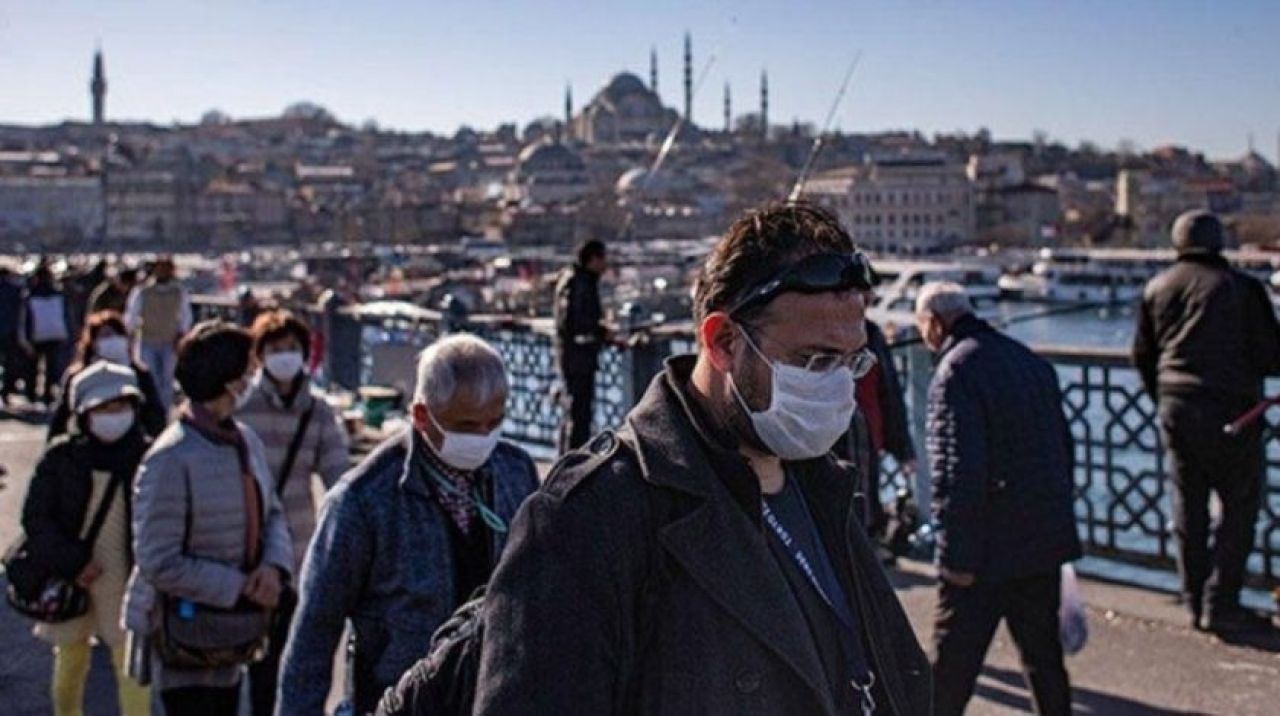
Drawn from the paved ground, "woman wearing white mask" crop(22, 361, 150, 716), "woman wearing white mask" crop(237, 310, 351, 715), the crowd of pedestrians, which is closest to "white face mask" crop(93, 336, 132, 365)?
the crowd of pedestrians

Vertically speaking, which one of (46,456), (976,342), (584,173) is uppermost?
(584,173)

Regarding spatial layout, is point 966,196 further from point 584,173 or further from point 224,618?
point 224,618

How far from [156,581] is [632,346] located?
15.0 feet

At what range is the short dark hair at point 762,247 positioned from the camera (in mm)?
1840

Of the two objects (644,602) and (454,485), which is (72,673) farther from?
(644,602)

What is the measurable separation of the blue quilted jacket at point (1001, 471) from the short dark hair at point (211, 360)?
5.06 ft

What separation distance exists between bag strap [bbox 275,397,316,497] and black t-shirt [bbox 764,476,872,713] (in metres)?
2.69

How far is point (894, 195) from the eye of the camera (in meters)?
75.7

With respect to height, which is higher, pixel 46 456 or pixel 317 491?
pixel 46 456

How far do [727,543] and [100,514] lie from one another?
109 inches

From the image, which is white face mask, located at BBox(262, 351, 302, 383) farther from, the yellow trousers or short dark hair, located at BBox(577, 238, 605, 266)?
short dark hair, located at BBox(577, 238, 605, 266)

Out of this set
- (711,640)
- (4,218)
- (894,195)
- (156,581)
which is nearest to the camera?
(711,640)

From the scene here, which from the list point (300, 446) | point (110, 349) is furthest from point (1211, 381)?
point (110, 349)

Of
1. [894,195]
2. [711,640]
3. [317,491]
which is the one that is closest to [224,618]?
[711,640]
